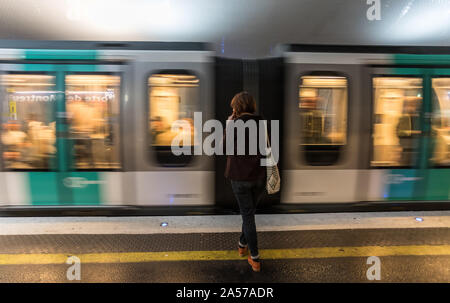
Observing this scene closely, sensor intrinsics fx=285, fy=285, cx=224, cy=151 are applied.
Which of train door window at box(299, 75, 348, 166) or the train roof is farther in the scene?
train door window at box(299, 75, 348, 166)

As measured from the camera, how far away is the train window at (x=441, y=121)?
4.73 metres

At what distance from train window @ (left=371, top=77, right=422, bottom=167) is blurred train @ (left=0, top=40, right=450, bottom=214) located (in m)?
0.02

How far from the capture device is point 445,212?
5.23 metres

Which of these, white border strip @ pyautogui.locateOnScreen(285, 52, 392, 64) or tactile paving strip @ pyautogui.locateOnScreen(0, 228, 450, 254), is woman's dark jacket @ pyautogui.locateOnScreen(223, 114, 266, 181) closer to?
tactile paving strip @ pyautogui.locateOnScreen(0, 228, 450, 254)

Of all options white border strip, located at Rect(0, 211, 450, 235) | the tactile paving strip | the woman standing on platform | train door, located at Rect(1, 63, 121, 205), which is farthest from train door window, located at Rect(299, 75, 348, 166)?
train door, located at Rect(1, 63, 121, 205)

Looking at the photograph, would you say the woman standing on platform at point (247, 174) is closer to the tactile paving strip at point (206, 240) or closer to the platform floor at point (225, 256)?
the platform floor at point (225, 256)

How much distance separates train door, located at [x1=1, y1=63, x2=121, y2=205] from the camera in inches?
174

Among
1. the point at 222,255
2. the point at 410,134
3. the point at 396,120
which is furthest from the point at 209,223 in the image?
the point at 410,134

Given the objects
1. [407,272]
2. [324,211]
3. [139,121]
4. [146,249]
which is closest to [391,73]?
[324,211]

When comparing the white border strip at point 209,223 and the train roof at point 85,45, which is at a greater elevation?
the train roof at point 85,45

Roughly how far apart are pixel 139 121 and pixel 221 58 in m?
1.68

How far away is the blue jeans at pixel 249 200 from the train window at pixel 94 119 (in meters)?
2.30

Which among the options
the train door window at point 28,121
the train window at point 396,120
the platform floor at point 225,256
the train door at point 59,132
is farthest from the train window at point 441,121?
the train door window at point 28,121
